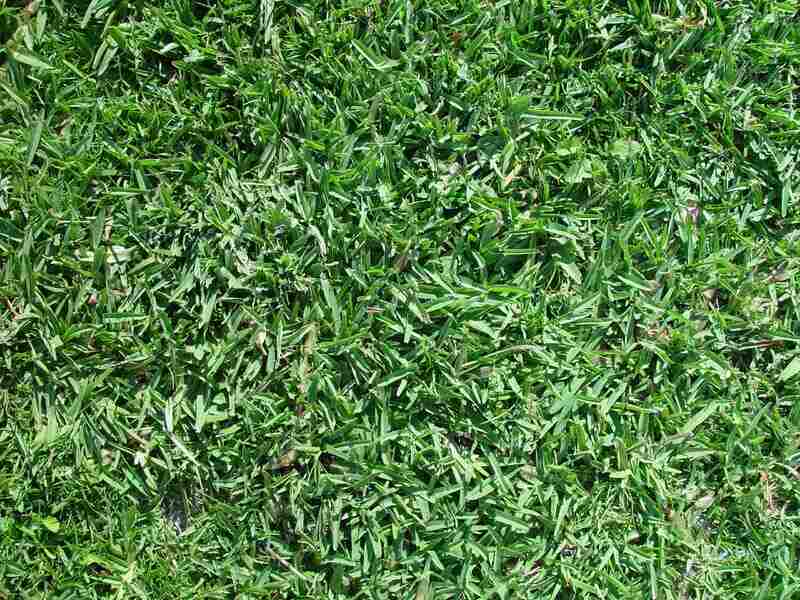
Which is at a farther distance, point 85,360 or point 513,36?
point 513,36

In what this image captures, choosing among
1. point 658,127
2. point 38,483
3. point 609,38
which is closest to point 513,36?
point 609,38

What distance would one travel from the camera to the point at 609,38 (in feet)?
8.43

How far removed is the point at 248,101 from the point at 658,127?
1.27 metres

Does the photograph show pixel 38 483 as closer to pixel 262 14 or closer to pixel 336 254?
pixel 336 254

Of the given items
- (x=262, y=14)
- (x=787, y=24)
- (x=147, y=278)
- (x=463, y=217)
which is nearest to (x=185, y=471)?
(x=147, y=278)

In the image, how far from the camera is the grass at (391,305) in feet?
7.70

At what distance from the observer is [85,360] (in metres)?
2.37

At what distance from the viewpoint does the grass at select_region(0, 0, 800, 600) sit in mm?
2346

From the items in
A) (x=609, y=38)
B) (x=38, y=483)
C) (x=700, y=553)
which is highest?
(x=609, y=38)

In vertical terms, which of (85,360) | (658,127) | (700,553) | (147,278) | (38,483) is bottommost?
(700,553)

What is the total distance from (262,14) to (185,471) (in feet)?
4.50

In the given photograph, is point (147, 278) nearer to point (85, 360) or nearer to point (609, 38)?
point (85, 360)

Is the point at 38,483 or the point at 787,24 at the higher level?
the point at 787,24

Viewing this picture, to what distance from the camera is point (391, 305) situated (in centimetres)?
239
